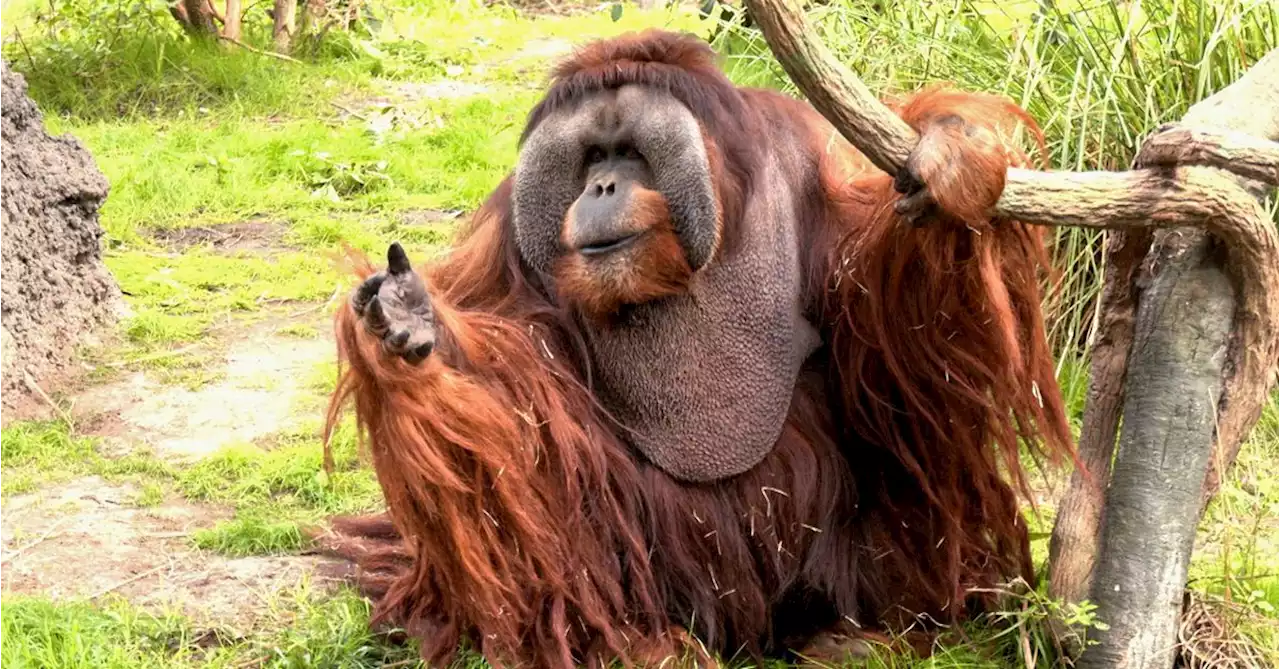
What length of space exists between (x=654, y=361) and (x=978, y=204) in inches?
32.7

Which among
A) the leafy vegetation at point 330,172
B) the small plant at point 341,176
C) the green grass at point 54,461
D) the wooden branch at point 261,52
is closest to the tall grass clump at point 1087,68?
the leafy vegetation at point 330,172

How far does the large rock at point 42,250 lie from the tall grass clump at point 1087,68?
248 cm

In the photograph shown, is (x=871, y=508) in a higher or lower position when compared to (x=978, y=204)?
lower

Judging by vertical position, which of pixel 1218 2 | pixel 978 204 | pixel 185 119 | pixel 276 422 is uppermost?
pixel 1218 2

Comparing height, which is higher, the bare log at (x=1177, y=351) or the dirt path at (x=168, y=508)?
the bare log at (x=1177, y=351)

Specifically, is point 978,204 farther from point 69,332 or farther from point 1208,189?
point 69,332

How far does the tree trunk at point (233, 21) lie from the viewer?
7.92m

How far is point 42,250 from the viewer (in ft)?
15.7

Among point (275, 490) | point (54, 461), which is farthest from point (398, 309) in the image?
point (54, 461)

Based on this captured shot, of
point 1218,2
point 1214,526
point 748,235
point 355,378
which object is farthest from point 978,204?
point 1218,2

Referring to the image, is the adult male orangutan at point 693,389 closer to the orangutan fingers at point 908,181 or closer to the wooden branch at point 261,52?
the orangutan fingers at point 908,181

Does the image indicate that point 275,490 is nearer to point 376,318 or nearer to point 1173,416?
point 376,318

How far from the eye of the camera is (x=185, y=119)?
7238mm

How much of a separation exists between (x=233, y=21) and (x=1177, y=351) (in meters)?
6.18
